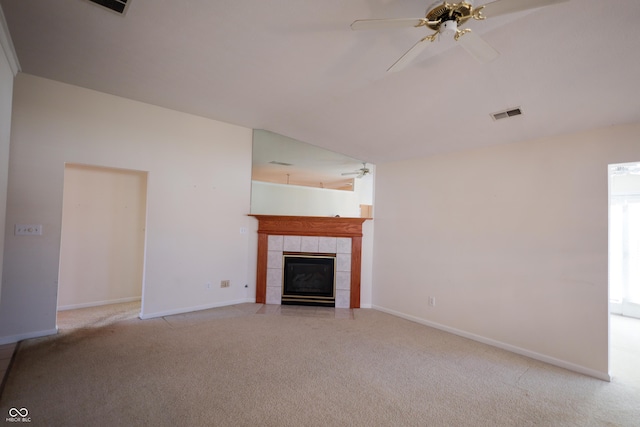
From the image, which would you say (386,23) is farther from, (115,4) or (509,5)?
(115,4)

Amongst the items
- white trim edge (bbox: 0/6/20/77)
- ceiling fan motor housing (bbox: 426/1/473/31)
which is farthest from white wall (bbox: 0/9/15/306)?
ceiling fan motor housing (bbox: 426/1/473/31)

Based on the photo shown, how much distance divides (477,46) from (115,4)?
2.53m

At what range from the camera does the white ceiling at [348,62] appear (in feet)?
6.72

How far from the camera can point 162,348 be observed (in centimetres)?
298

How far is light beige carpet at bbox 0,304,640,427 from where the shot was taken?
2.03 m

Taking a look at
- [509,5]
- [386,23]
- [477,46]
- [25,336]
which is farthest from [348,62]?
[25,336]

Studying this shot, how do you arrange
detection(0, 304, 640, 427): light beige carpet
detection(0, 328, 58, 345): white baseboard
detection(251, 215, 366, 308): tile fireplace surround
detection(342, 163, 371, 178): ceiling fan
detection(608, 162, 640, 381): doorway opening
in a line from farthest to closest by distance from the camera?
detection(342, 163, 371, 178): ceiling fan < detection(251, 215, 366, 308): tile fireplace surround < detection(608, 162, 640, 381): doorway opening < detection(0, 328, 58, 345): white baseboard < detection(0, 304, 640, 427): light beige carpet

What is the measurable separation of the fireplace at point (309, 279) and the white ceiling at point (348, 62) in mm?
2351

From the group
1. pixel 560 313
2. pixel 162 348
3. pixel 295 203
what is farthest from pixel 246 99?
pixel 560 313

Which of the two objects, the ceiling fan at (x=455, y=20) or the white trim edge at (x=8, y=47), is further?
the white trim edge at (x=8, y=47)

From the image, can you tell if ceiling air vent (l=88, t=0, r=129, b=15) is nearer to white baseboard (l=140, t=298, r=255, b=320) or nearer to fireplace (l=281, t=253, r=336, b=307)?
white baseboard (l=140, t=298, r=255, b=320)

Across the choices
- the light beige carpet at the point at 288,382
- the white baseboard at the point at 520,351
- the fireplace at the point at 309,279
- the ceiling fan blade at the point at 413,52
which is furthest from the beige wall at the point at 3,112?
the white baseboard at the point at 520,351

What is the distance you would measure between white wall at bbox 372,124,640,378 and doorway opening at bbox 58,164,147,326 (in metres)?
4.14

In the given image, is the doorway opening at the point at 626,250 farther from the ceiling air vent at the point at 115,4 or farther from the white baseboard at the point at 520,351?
the ceiling air vent at the point at 115,4
